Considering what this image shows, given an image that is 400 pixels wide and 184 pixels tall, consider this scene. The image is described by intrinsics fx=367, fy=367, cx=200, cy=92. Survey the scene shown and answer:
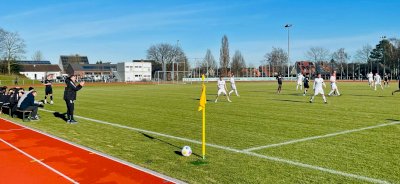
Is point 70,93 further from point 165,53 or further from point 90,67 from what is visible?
point 90,67

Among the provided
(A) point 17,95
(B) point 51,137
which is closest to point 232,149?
(B) point 51,137

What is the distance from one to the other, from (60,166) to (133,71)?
8288 centimetres

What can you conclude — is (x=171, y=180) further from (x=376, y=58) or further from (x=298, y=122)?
(x=376, y=58)

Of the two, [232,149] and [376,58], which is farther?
[376,58]

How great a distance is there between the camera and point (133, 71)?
89188 mm

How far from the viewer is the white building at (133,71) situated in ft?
289

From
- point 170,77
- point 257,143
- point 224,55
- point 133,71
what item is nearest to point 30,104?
point 257,143

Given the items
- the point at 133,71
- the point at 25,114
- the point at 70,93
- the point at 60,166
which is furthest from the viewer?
the point at 133,71

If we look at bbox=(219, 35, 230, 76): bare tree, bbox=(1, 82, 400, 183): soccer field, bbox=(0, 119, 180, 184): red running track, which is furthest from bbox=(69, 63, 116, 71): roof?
bbox=(0, 119, 180, 184): red running track

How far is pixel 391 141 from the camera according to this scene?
9.43 metres

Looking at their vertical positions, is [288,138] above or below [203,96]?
below

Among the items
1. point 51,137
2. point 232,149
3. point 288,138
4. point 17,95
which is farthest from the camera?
point 17,95

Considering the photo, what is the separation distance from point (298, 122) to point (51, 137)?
8339 mm

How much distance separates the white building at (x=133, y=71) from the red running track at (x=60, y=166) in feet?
258
